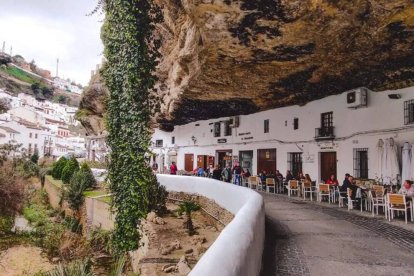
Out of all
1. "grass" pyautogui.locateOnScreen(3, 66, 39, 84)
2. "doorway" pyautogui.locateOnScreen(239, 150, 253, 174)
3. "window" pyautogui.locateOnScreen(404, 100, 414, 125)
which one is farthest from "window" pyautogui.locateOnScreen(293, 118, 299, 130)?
"grass" pyautogui.locateOnScreen(3, 66, 39, 84)

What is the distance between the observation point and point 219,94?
52.3 ft

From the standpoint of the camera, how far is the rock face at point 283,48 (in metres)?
7.82

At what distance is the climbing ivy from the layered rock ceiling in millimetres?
1361

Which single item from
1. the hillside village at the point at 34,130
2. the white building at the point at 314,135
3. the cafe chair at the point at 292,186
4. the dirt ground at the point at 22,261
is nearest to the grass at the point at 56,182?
the dirt ground at the point at 22,261

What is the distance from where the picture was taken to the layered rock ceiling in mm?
7816

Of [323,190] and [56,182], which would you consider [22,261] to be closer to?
[56,182]

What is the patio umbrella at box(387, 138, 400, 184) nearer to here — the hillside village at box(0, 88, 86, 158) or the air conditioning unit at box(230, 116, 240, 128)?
the air conditioning unit at box(230, 116, 240, 128)

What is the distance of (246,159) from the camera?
22.1 metres

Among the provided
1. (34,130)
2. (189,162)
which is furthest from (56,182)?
(34,130)

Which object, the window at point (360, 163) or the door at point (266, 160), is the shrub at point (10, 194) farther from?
the window at point (360, 163)

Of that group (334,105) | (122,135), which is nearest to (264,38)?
(122,135)

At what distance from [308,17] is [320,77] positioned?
206 inches

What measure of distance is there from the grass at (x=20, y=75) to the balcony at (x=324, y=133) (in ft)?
322

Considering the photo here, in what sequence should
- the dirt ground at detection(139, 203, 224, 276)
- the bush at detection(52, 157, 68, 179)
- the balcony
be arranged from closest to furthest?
the dirt ground at detection(139, 203, 224, 276)
the balcony
the bush at detection(52, 157, 68, 179)
